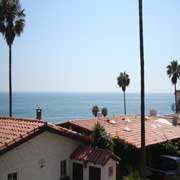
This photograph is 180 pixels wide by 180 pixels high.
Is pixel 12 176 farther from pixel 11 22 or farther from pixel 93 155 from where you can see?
pixel 11 22

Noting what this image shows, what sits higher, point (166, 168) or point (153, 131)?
point (153, 131)

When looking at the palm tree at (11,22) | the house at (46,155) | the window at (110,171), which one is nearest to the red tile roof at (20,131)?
the house at (46,155)

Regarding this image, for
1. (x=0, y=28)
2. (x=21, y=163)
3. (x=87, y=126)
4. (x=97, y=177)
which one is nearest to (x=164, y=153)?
(x=87, y=126)

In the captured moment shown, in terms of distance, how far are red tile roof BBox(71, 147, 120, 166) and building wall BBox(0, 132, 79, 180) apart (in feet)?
1.47

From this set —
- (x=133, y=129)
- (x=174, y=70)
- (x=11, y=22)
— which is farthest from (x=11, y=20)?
(x=174, y=70)

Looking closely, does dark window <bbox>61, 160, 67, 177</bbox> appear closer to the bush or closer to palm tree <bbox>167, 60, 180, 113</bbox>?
the bush

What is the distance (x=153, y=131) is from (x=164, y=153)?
2.50 metres

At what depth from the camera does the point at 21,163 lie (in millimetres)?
14812

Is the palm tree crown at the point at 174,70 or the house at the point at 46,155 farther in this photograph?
the palm tree crown at the point at 174,70

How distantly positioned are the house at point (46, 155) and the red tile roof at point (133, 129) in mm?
5481

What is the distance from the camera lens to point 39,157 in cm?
1573

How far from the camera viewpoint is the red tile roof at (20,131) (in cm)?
1408

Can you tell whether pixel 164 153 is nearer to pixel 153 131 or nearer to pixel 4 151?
pixel 153 131

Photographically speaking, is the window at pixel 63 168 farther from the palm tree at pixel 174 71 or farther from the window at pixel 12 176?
the palm tree at pixel 174 71
